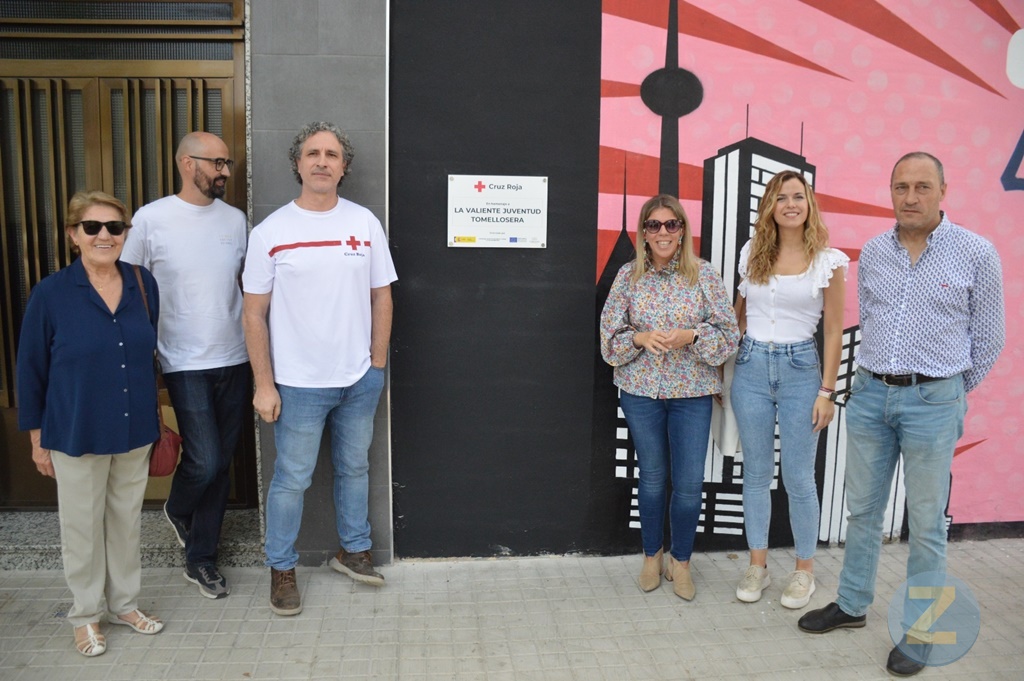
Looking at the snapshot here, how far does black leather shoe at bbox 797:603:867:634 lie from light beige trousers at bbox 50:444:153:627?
2.90 meters

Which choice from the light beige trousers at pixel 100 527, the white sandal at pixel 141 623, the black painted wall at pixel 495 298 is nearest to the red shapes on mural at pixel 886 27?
the black painted wall at pixel 495 298

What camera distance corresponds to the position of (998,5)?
13.5ft

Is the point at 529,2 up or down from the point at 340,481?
up

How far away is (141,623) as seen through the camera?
3.32 metres

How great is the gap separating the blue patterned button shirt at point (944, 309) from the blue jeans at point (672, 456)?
33.6 inches

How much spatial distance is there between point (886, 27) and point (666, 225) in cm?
176

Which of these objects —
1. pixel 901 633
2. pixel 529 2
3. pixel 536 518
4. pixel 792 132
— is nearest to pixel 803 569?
pixel 901 633

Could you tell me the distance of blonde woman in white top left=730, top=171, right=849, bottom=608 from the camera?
343 centimetres

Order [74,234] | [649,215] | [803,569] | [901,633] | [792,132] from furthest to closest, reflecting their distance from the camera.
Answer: [792,132]
[803,569]
[649,215]
[901,633]
[74,234]

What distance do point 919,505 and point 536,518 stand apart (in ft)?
6.00

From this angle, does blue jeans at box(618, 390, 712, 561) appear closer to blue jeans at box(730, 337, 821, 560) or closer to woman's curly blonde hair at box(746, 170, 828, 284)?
blue jeans at box(730, 337, 821, 560)

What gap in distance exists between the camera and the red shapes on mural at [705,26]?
12.6 ft

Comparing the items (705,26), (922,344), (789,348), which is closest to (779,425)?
(789,348)

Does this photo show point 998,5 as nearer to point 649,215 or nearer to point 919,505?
point 649,215
